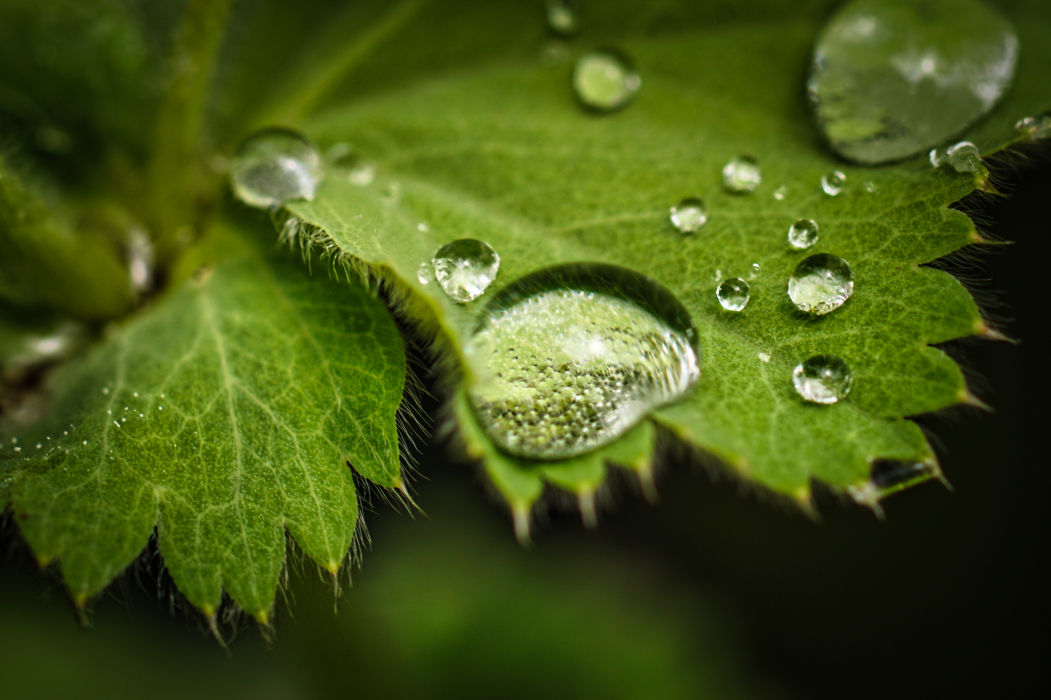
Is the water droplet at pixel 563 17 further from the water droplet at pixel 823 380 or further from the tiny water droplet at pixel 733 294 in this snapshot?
the water droplet at pixel 823 380

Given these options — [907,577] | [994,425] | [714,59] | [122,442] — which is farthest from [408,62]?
[907,577]

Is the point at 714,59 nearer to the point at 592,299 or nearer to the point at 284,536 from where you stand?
the point at 592,299

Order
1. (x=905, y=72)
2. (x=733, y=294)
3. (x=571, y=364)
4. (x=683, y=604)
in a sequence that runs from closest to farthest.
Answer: (x=571, y=364) < (x=733, y=294) < (x=905, y=72) < (x=683, y=604)

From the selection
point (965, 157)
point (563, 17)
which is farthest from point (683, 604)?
point (563, 17)

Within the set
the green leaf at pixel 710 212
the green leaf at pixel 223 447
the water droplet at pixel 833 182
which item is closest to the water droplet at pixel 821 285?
the green leaf at pixel 710 212

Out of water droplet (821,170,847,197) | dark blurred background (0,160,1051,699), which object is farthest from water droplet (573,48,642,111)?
dark blurred background (0,160,1051,699)

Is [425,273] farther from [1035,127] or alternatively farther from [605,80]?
[1035,127]

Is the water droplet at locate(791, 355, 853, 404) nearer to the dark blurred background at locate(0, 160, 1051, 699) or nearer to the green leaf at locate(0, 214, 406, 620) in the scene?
the green leaf at locate(0, 214, 406, 620)
